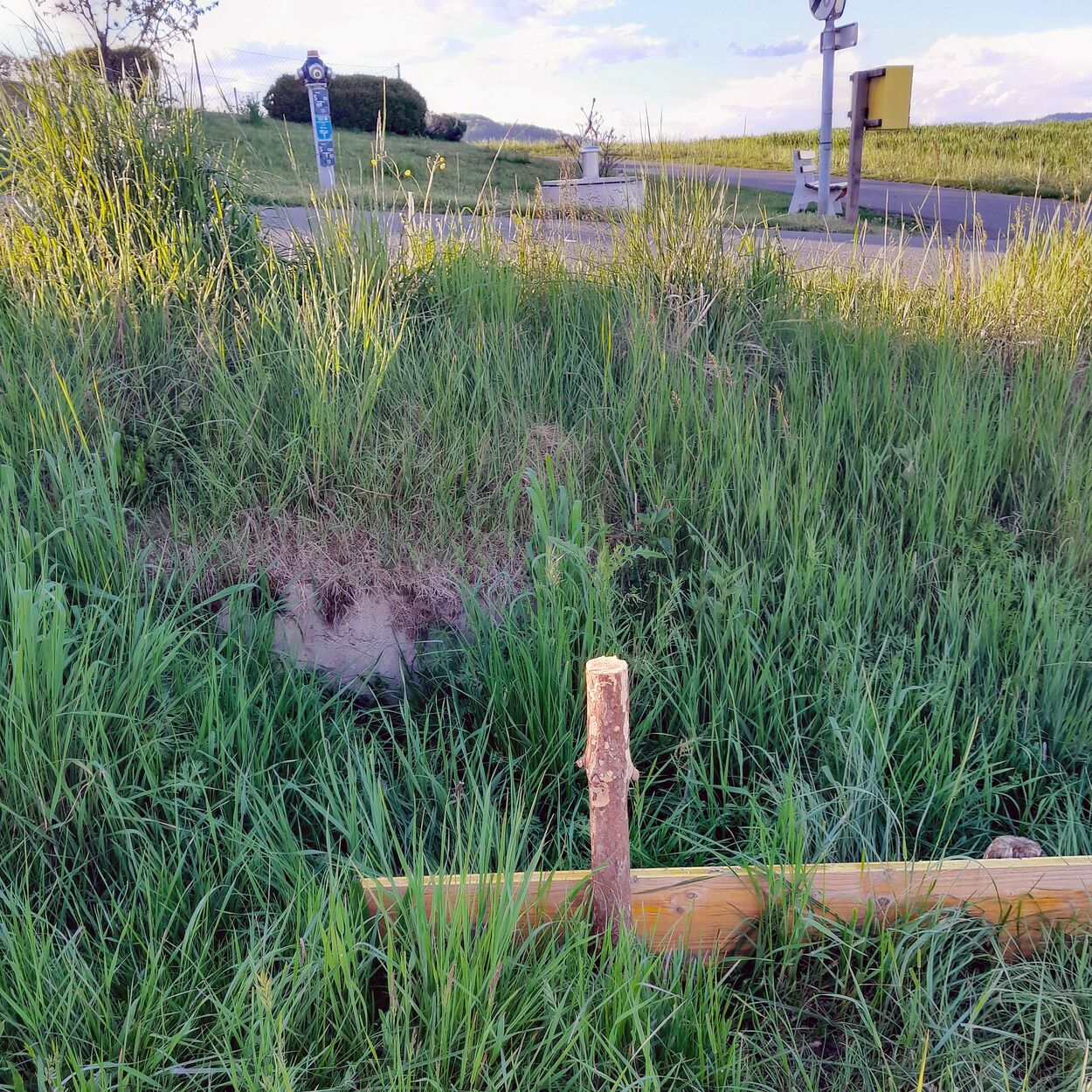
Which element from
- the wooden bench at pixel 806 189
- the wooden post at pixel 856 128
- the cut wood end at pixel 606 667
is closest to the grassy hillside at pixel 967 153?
the wooden bench at pixel 806 189

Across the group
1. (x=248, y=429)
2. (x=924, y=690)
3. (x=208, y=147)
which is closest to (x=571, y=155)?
(x=208, y=147)

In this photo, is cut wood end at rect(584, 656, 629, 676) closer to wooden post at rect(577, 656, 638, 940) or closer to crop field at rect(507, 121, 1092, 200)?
wooden post at rect(577, 656, 638, 940)

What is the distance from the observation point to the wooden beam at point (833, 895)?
1767 millimetres

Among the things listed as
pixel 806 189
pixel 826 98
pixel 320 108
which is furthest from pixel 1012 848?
pixel 806 189

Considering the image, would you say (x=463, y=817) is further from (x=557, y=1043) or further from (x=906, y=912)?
(x=906, y=912)

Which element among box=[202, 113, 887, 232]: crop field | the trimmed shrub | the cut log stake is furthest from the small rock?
the trimmed shrub

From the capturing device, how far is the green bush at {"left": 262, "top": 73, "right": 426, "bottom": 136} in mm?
21703

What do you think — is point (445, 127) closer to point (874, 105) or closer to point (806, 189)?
point (806, 189)

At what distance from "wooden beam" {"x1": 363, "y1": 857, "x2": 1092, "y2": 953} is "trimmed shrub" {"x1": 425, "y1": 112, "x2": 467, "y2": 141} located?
80.9 feet

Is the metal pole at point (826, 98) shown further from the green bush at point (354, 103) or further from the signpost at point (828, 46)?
the green bush at point (354, 103)

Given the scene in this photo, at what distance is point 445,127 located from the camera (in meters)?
23.6

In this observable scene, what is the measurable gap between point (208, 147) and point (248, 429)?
2.02 meters

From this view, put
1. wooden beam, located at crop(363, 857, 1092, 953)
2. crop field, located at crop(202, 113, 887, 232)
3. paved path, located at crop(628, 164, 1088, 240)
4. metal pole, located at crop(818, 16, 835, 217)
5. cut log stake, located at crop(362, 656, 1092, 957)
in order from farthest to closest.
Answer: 1. paved path, located at crop(628, 164, 1088, 240)
2. metal pole, located at crop(818, 16, 835, 217)
3. crop field, located at crop(202, 113, 887, 232)
4. wooden beam, located at crop(363, 857, 1092, 953)
5. cut log stake, located at crop(362, 656, 1092, 957)

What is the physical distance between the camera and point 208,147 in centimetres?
411
